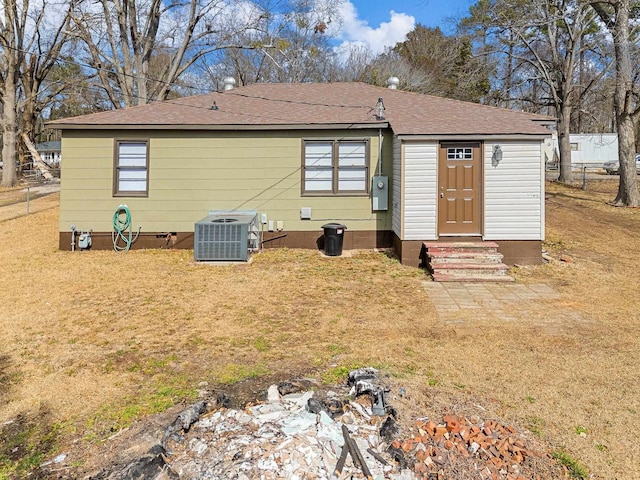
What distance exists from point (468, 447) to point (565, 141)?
2289 centimetres

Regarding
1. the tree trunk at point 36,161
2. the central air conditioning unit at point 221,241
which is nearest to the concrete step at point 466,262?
the central air conditioning unit at point 221,241

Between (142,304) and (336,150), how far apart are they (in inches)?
223

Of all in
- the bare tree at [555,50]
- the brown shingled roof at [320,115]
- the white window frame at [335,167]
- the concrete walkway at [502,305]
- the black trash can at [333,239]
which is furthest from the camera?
the bare tree at [555,50]

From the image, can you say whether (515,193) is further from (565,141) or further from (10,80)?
(10,80)

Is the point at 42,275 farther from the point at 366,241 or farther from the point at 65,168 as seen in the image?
the point at 366,241

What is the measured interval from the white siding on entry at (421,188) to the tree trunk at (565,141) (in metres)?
16.5

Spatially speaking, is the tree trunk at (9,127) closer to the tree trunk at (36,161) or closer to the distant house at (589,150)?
the tree trunk at (36,161)

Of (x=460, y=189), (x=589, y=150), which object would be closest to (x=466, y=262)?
(x=460, y=189)

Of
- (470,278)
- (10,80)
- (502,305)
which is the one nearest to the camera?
(502,305)

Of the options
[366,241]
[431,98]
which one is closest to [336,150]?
[366,241]

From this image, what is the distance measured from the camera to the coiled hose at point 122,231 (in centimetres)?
1009

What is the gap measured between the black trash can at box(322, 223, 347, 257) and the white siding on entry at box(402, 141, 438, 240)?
1548mm

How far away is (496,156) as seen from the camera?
28.6 feet

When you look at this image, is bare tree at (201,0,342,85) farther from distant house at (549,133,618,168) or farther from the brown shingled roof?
distant house at (549,133,618,168)
